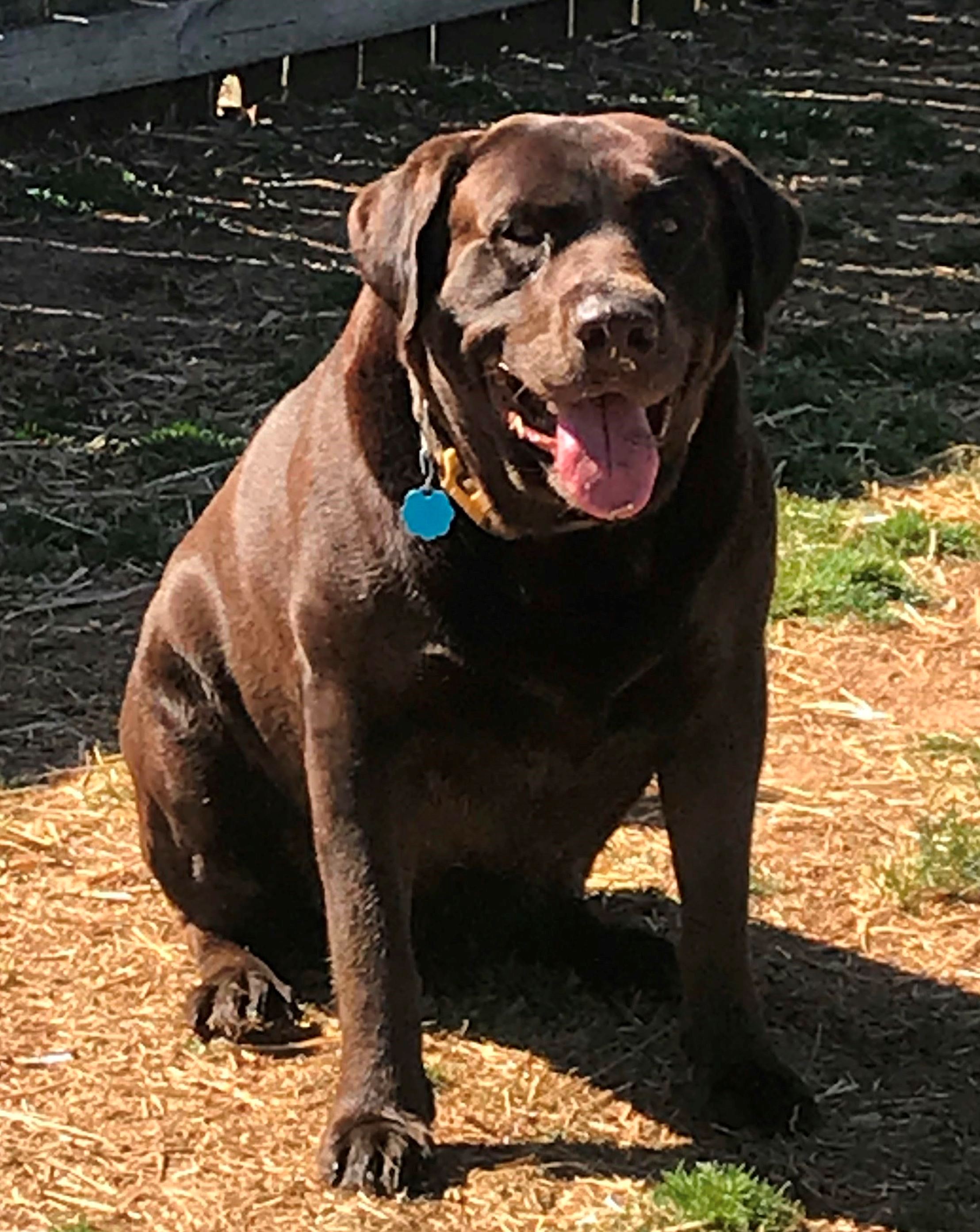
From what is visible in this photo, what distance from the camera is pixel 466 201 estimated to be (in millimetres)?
3842

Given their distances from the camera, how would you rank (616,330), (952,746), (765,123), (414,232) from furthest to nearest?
(765,123), (952,746), (414,232), (616,330)

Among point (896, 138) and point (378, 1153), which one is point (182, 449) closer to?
point (378, 1153)

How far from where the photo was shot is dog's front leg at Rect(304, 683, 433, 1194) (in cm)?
405

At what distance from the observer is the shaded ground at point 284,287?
702cm

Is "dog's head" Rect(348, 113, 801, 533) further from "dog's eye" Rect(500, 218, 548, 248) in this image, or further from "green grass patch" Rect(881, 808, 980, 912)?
"green grass patch" Rect(881, 808, 980, 912)

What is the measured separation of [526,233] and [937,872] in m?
1.92

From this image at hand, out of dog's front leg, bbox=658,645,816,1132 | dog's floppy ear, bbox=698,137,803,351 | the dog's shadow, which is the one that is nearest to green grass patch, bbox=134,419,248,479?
the dog's shadow

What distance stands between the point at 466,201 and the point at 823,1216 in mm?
1667

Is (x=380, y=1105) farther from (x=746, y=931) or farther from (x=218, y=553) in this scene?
(x=218, y=553)

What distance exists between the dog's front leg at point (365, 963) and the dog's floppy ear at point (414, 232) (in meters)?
0.64

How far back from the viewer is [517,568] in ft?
13.1

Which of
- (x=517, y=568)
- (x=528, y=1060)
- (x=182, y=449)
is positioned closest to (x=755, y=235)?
(x=517, y=568)

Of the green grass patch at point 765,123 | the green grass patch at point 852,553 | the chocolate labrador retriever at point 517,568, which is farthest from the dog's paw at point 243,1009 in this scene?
the green grass patch at point 765,123

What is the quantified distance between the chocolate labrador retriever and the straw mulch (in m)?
0.13
